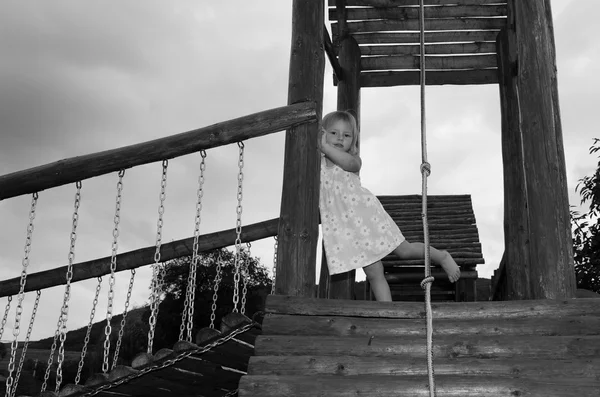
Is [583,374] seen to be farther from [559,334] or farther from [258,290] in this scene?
[258,290]

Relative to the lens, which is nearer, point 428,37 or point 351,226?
point 351,226

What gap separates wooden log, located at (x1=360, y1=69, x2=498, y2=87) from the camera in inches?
356

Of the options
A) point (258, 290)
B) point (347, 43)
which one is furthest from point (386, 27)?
point (258, 290)

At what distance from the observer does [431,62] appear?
8.95 meters

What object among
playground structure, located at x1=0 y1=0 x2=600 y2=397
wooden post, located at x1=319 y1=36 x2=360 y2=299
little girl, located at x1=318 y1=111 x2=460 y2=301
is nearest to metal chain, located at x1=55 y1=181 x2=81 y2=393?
playground structure, located at x1=0 y1=0 x2=600 y2=397

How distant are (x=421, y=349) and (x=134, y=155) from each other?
2124 mm

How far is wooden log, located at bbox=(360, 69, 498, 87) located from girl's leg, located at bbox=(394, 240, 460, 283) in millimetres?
3879

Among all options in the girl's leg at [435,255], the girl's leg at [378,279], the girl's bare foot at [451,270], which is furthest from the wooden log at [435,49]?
the girl's bare foot at [451,270]

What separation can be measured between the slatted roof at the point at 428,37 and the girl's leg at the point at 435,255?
3.61 m

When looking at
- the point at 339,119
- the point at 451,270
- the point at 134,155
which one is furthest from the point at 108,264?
the point at 451,270

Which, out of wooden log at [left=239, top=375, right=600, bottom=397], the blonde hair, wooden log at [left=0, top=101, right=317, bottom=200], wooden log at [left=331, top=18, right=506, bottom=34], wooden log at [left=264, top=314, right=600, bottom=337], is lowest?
wooden log at [left=239, top=375, right=600, bottom=397]

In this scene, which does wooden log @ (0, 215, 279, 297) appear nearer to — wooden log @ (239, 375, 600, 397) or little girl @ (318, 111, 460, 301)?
little girl @ (318, 111, 460, 301)

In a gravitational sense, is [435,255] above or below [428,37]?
below

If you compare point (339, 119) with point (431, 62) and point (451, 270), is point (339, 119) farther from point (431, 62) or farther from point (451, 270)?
point (431, 62)
